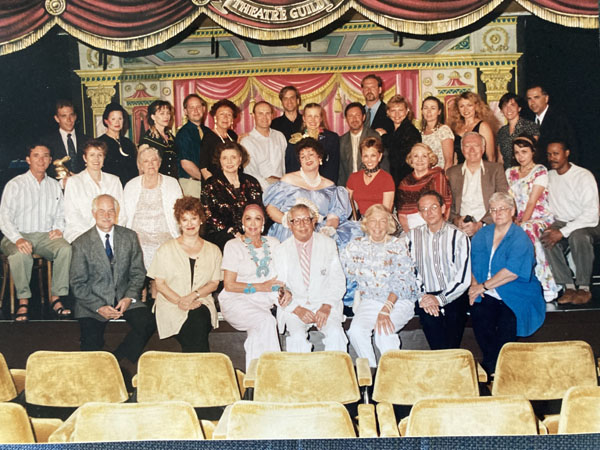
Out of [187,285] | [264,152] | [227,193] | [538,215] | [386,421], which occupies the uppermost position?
[264,152]

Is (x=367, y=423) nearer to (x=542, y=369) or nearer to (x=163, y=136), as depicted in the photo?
(x=542, y=369)

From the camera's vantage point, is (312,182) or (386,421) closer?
(386,421)

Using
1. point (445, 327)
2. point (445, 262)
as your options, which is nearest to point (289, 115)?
point (445, 262)

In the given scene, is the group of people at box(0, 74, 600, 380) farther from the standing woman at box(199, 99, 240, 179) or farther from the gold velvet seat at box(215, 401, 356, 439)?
the gold velvet seat at box(215, 401, 356, 439)

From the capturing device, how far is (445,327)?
4.65 m

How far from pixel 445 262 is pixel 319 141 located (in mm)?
1258

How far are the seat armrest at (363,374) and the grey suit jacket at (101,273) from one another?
1719 millimetres

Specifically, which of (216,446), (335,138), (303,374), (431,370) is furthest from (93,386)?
(335,138)

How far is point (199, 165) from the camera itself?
196 inches

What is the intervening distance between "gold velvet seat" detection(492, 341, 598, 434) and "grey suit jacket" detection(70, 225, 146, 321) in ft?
8.19

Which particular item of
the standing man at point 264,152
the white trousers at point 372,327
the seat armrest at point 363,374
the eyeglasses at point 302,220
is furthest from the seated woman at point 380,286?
the standing man at point 264,152

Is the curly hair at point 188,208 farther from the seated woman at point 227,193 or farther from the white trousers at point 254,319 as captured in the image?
the white trousers at point 254,319

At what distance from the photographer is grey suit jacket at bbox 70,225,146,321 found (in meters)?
4.83

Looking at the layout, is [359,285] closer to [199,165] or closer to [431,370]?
[431,370]
